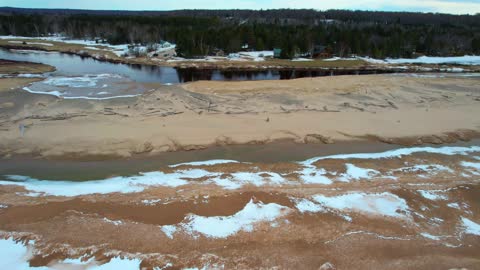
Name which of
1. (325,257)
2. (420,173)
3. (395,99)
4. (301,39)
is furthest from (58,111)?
(301,39)

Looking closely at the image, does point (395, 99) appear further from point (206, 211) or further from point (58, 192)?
point (58, 192)

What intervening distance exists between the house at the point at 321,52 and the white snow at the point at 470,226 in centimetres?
4828

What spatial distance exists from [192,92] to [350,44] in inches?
1653

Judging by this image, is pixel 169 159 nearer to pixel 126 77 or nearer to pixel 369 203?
pixel 369 203

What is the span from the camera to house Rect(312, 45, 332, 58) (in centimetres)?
5419

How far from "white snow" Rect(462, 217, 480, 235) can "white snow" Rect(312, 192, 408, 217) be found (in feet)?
4.70

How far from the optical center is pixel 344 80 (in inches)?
1126

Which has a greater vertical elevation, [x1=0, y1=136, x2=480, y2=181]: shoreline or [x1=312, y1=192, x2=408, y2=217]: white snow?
[x1=0, y1=136, x2=480, y2=181]: shoreline

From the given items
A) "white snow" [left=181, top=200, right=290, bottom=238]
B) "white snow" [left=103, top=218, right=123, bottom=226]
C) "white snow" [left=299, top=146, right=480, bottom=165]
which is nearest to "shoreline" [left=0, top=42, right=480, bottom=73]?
"white snow" [left=299, top=146, right=480, bottom=165]

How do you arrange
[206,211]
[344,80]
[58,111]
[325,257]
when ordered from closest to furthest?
[325,257] < [206,211] < [58,111] < [344,80]

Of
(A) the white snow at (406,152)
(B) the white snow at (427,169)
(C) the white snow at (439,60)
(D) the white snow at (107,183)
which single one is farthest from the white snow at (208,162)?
(C) the white snow at (439,60)

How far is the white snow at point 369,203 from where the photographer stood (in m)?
9.23

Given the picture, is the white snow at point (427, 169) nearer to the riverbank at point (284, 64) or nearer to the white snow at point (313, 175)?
the white snow at point (313, 175)

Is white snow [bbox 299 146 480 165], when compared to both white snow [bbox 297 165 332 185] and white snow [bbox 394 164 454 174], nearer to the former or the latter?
white snow [bbox 297 165 332 185]
